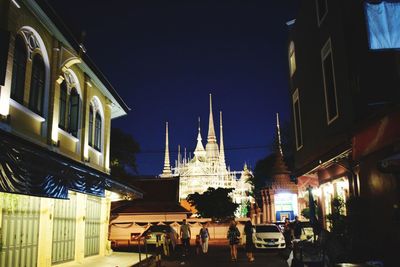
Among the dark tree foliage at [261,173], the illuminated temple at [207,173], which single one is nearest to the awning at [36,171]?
the dark tree foliage at [261,173]

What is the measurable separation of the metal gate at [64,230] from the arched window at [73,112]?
2.34m

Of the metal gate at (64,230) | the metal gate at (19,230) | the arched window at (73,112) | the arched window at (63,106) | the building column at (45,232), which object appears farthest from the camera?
the arched window at (73,112)

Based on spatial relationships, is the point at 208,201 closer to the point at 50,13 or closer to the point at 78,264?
the point at 78,264

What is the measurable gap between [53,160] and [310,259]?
6.95 metres

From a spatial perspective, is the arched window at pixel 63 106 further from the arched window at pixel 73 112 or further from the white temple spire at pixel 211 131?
the white temple spire at pixel 211 131

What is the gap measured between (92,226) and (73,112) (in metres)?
5.22

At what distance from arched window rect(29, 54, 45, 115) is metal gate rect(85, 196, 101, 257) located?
19.4ft

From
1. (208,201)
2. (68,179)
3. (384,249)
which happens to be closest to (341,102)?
(384,249)

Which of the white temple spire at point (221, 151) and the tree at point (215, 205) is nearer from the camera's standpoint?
the tree at point (215, 205)

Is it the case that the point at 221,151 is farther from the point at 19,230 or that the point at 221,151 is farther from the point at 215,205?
the point at 19,230

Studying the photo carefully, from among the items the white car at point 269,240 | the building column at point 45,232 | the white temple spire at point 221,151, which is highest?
the white temple spire at point 221,151

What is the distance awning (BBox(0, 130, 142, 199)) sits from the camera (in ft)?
28.5

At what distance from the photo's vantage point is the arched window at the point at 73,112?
15.2m

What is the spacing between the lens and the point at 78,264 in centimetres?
1536
